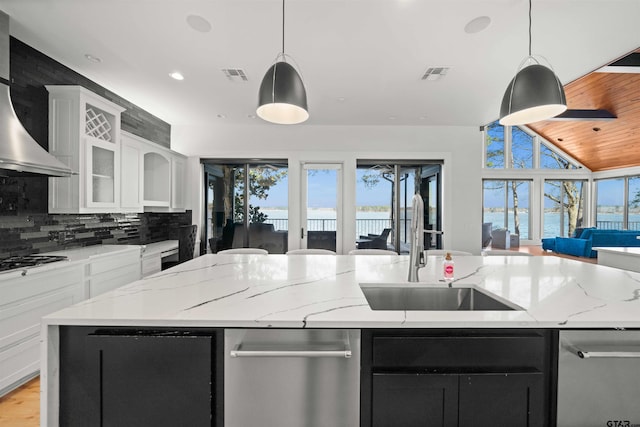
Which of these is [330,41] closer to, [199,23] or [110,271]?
[199,23]

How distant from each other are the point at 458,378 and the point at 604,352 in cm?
48

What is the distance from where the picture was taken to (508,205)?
372 inches

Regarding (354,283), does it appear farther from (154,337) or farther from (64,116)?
(64,116)

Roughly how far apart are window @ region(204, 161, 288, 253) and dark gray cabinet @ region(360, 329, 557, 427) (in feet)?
13.2

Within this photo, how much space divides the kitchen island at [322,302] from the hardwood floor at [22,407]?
1317mm

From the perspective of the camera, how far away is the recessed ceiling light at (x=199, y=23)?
213cm

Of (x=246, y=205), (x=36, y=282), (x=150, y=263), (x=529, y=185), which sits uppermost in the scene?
(x=529, y=185)

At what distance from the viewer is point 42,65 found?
2652 mm

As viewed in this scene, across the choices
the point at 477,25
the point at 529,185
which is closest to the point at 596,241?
the point at 529,185

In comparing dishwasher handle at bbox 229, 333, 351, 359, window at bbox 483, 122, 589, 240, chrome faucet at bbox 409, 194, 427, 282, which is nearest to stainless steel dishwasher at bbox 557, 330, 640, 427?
chrome faucet at bbox 409, 194, 427, 282

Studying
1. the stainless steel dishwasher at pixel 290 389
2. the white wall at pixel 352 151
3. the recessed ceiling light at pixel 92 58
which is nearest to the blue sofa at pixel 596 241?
the white wall at pixel 352 151

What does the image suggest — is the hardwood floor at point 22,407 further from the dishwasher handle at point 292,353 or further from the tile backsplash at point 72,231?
the dishwasher handle at point 292,353

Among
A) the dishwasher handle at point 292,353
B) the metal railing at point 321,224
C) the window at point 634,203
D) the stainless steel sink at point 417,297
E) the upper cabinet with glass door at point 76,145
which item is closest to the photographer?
the dishwasher handle at point 292,353

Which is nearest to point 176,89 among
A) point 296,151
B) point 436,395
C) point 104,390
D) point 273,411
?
point 296,151
